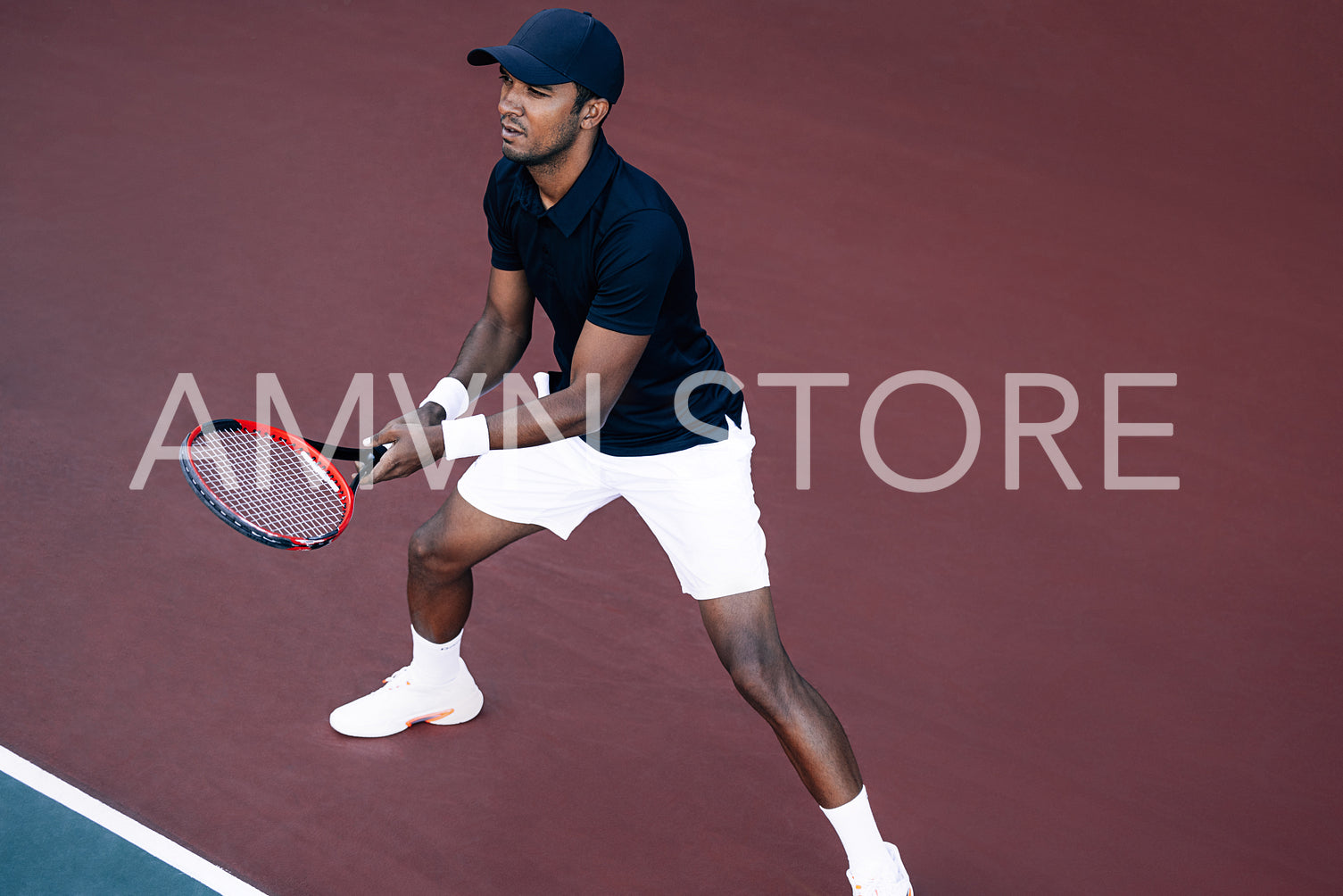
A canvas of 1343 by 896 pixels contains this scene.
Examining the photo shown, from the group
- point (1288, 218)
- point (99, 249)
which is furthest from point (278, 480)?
point (1288, 218)

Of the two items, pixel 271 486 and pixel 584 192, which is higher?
pixel 584 192

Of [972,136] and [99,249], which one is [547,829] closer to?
[99,249]

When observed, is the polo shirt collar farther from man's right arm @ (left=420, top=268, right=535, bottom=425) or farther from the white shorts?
the white shorts

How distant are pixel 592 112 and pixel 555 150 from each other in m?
0.13

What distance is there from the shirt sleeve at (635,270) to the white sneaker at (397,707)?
4.48ft

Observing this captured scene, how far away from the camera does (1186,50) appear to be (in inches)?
296

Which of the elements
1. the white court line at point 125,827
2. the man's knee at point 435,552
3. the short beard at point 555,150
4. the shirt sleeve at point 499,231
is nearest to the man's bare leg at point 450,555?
the man's knee at point 435,552

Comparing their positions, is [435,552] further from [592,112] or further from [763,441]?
[763,441]

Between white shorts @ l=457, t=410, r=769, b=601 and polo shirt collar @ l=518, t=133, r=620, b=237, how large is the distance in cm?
57

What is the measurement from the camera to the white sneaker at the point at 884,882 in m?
3.03

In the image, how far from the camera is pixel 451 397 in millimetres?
3279

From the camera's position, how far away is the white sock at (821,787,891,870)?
9.86 ft

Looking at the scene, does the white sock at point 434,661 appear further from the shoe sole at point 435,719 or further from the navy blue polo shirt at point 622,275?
the navy blue polo shirt at point 622,275

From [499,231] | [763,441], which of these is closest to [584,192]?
[499,231]
